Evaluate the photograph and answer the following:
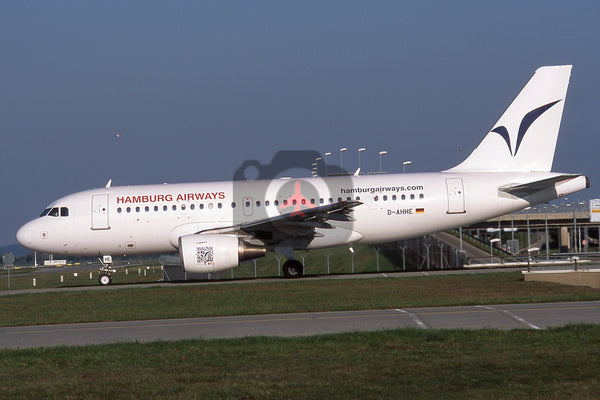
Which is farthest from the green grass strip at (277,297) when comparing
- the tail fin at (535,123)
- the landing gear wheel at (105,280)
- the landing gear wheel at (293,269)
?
the tail fin at (535,123)

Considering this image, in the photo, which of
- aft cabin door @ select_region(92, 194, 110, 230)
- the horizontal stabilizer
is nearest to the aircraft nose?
aft cabin door @ select_region(92, 194, 110, 230)

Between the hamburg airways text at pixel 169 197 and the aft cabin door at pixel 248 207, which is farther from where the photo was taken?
the hamburg airways text at pixel 169 197

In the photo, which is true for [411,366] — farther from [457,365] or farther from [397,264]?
[397,264]

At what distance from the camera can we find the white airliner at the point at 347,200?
→ 29719 mm

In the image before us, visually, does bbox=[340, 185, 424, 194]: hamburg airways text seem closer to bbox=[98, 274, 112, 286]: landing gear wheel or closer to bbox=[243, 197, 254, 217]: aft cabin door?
bbox=[243, 197, 254, 217]: aft cabin door

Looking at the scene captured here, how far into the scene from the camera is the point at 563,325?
1377cm

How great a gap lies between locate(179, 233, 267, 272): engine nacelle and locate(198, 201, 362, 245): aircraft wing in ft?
3.67

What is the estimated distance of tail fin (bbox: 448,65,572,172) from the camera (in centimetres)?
3038

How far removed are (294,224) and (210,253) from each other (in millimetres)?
3333

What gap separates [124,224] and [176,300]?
8.35 m

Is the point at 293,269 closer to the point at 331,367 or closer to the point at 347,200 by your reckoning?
the point at 347,200

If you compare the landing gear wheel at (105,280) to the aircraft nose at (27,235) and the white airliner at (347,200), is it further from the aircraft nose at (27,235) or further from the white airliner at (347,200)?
the aircraft nose at (27,235)

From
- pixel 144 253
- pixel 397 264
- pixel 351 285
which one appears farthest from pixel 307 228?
pixel 397 264

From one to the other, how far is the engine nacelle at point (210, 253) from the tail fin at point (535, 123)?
11.2 meters
